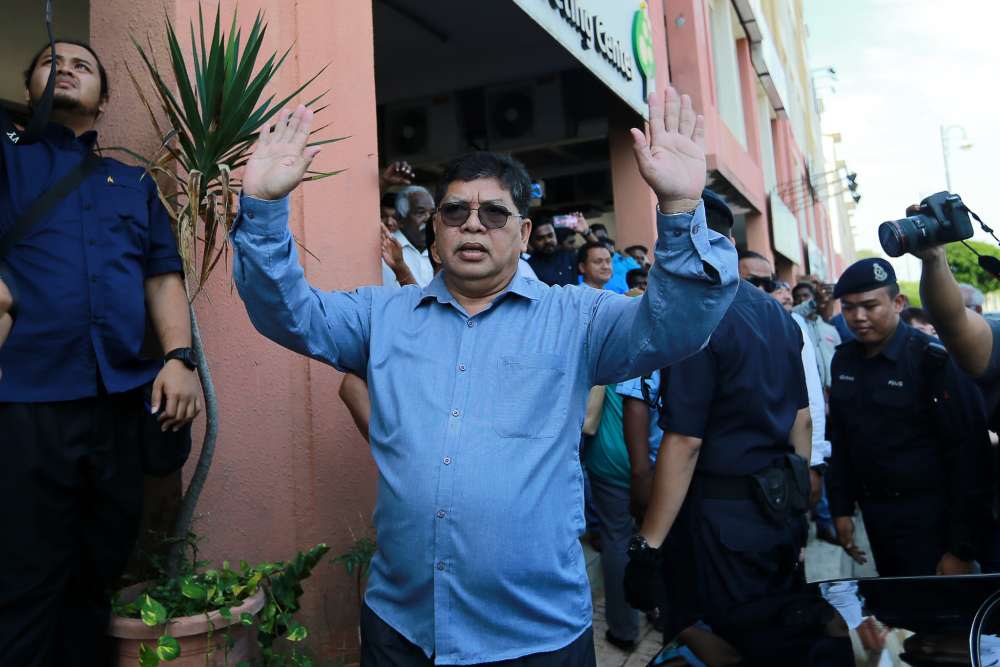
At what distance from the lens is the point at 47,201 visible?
2.21 metres

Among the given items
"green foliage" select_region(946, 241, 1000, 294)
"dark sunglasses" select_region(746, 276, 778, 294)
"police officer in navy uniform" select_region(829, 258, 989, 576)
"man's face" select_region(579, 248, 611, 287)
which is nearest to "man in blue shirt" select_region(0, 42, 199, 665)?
"police officer in navy uniform" select_region(829, 258, 989, 576)

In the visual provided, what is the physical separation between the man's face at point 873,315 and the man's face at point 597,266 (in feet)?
6.70

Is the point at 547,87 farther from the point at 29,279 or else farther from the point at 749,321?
the point at 29,279

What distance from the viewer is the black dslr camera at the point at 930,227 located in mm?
2580

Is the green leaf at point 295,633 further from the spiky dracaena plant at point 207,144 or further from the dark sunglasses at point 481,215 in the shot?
the dark sunglasses at point 481,215

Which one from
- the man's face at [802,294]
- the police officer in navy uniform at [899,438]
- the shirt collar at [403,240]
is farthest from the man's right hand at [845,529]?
the man's face at [802,294]

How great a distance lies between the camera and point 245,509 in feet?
10.0

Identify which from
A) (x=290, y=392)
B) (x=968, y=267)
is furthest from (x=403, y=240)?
(x=968, y=267)

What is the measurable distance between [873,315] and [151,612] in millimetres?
3283

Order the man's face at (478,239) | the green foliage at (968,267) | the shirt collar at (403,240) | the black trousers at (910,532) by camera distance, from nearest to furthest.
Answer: the man's face at (478,239) < the black trousers at (910,532) < the shirt collar at (403,240) < the green foliage at (968,267)

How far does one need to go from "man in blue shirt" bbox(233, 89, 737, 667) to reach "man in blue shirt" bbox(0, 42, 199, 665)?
74 centimetres

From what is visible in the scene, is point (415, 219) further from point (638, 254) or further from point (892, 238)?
point (638, 254)

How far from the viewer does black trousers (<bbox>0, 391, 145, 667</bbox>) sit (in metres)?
2.09

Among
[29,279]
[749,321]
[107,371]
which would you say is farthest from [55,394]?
[749,321]
